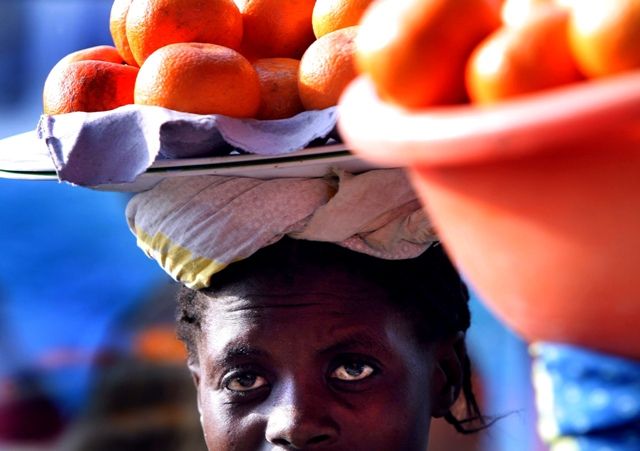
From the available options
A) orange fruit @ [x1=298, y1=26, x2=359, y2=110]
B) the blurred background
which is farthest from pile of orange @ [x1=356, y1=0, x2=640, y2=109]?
the blurred background

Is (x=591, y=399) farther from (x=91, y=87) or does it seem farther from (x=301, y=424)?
(x=91, y=87)

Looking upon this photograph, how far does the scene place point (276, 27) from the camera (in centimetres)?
188

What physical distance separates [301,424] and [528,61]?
1031 mm

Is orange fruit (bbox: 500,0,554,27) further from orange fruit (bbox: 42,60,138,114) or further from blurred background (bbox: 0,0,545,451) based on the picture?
blurred background (bbox: 0,0,545,451)

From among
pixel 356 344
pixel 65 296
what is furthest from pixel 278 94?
pixel 65 296

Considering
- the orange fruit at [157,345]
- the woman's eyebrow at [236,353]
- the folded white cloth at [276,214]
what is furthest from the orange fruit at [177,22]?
the orange fruit at [157,345]

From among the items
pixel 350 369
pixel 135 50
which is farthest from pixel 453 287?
pixel 135 50

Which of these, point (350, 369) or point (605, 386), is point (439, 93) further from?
point (350, 369)

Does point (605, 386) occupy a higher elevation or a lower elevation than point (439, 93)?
lower

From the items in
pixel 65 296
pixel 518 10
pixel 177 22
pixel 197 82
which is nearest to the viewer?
pixel 518 10

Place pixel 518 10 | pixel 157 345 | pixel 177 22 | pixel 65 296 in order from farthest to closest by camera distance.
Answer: pixel 157 345, pixel 65 296, pixel 177 22, pixel 518 10

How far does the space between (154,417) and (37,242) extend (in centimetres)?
72

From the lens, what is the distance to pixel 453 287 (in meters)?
2.09

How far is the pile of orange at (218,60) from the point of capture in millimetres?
1644
